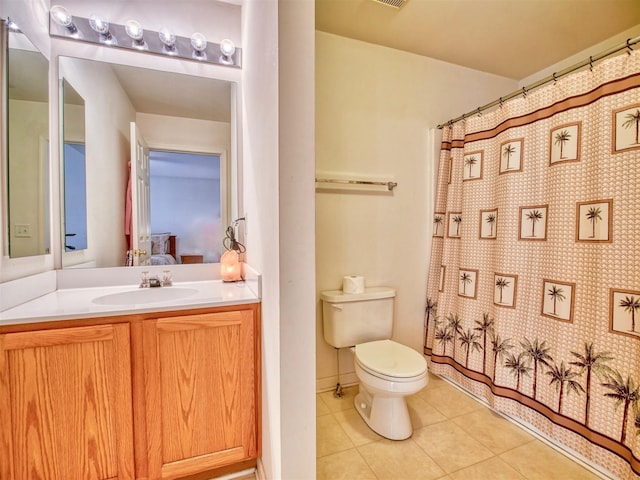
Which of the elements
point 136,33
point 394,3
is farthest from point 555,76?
point 136,33

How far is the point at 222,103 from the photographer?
Answer: 5.83 ft

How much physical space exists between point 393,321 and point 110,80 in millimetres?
2299

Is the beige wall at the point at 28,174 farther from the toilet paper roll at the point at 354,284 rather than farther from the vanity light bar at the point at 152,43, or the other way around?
the toilet paper roll at the point at 354,284

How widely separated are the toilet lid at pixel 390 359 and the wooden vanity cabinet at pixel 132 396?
64cm

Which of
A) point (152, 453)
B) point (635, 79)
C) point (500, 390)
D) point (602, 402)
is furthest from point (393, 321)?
point (635, 79)

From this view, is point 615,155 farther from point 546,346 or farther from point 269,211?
point 269,211

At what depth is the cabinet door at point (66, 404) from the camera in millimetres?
1000

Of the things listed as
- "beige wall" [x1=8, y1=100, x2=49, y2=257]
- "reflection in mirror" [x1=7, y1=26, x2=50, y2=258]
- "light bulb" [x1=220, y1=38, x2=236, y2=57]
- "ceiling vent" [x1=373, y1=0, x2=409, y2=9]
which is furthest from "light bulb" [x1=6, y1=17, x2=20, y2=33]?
"ceiling vent" [x1=373, y1=0, x2=409, y2=9]

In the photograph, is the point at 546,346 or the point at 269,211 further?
the point at 546,346

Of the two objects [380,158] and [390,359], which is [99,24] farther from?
[390,359]

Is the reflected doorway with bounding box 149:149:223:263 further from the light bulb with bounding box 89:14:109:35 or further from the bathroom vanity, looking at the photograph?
the light bulb with bounding box 89:14:109:35

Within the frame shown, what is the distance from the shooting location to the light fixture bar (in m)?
1.50

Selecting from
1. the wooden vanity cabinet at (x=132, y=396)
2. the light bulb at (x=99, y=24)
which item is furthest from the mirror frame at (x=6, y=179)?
the wooden vanity cabinet at (x=132, y=396)

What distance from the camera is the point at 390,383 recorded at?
4.81 feet
